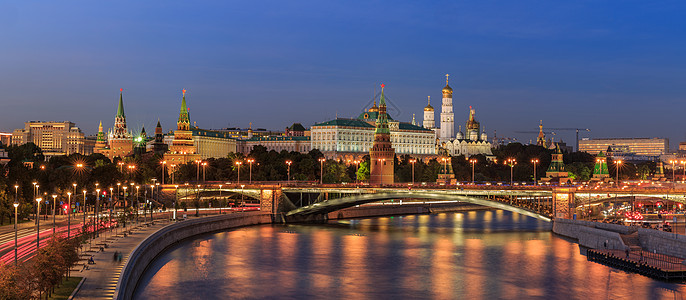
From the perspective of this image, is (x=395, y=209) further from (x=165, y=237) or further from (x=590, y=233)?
(x=165, y=237)

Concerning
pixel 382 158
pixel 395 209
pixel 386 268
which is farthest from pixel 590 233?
pixel 382 158

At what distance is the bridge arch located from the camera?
81375mm

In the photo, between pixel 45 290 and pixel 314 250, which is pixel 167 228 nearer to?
pixel 314 250

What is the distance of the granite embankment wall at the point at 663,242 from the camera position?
55625 millimetres

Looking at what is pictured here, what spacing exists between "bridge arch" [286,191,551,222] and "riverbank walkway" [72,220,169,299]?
28.9m

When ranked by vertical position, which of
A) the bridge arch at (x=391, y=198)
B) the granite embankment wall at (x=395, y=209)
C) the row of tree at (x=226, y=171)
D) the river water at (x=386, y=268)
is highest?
the row of tree at (x=226, y=171)

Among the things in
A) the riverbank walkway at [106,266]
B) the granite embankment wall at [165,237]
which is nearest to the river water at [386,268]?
the granite embankment wall at [165,237]

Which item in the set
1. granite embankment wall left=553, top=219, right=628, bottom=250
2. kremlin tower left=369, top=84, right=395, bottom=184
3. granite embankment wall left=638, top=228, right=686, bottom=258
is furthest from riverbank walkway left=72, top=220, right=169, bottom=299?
kremlin tower left=369, top=84, right=395, bottom=184

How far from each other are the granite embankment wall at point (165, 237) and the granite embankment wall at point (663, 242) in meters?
35.3

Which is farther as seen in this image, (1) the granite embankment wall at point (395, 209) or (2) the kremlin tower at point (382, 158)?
(2) the kremlin tower at point (382, 158)

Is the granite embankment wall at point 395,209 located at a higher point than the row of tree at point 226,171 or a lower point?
lower

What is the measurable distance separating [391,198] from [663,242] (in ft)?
108

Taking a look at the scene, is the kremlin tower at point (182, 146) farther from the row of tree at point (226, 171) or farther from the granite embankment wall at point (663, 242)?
the granite embankment wall at point (663, 242)

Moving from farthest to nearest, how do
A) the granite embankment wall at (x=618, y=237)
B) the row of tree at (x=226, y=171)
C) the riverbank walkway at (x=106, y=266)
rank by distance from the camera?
the row of tree at (x=226, y=171)
the granite embankment wall at (x=618, y=237)
the riverbank walkway at (x=106, y=266)
